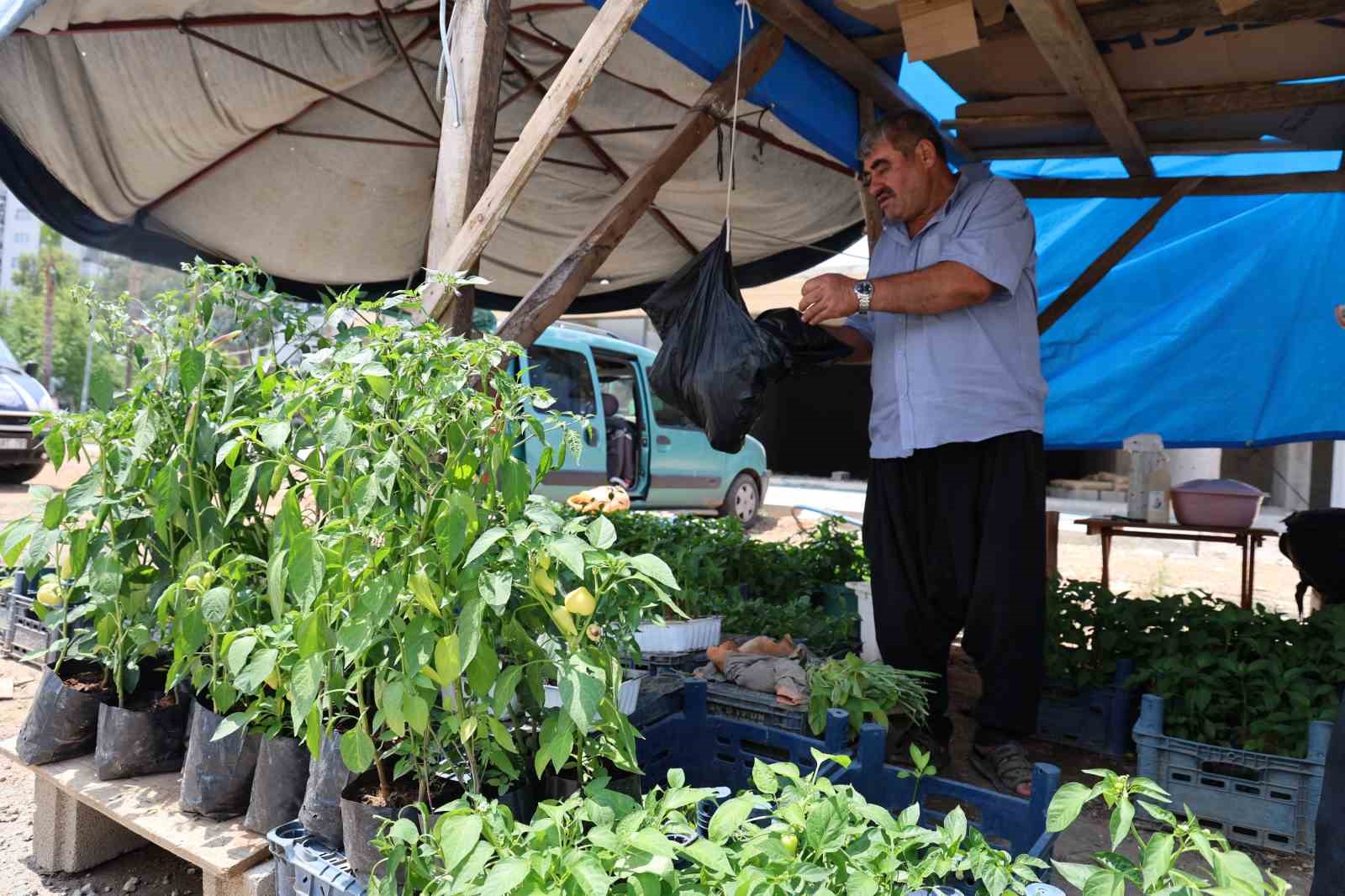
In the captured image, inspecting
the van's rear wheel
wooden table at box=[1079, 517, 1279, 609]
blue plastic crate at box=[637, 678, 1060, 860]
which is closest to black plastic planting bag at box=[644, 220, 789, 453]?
blue plastic crate at box=[637, 678, 1060, 860]

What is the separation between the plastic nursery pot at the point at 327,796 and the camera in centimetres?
174

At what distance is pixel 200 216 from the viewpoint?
174 inches

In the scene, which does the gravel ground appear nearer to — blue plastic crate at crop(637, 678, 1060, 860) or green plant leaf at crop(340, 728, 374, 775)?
blue plastic crate at crop(637, 678, 1060, 860)

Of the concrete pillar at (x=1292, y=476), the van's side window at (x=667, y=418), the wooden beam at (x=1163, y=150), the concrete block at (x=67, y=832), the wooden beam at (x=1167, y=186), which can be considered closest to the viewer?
the concrete block at (x=67, y=832)

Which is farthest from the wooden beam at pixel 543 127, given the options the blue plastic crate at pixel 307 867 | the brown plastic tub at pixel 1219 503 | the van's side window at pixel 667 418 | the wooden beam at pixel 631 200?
the van's side window at pixel 667 418

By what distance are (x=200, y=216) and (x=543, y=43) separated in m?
1.86

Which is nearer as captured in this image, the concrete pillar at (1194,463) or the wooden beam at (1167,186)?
the wooden beam at (1167,186)

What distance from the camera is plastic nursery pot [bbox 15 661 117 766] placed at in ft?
7.27

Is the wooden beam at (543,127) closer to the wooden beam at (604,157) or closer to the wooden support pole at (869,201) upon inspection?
the wooden support pole at (869,201)

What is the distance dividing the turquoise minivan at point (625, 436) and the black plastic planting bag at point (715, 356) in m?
4.58

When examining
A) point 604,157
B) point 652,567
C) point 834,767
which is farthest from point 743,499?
point 652,567

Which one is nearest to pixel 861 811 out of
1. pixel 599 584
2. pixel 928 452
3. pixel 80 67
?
pixel 599 584

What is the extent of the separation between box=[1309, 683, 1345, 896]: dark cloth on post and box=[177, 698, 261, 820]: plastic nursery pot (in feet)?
6.22

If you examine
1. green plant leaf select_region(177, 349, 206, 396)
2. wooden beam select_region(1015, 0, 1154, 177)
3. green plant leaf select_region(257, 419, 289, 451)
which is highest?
wooden beam select_region(1015, 0, 1154, 177)
